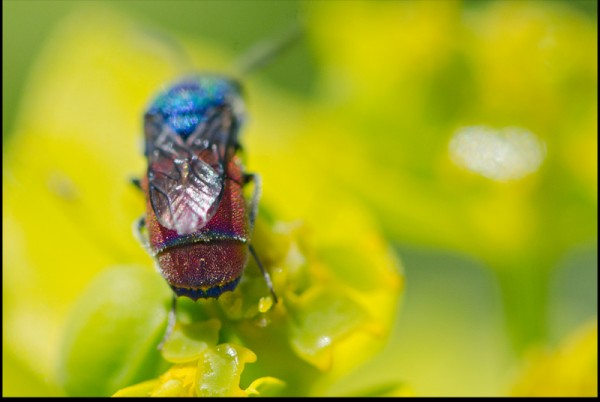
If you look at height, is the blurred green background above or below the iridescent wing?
below

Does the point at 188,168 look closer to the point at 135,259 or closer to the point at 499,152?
the point at 135,259

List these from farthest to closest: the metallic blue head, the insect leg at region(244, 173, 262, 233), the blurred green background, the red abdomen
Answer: the blurred green background
the metallic blue head
the insect leg at region(244, 173, 262, 233)
the red abdomen

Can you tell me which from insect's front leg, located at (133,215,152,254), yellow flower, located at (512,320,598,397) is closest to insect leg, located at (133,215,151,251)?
insect's front leg, located at (133,215,152,254)

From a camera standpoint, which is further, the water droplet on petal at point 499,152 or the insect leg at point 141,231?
the water droplet on petal at point 499,152

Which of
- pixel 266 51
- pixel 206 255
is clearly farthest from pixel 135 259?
pixel 266 51

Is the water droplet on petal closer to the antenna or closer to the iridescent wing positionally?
the antenna

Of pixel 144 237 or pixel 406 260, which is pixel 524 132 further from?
pixel 144 237

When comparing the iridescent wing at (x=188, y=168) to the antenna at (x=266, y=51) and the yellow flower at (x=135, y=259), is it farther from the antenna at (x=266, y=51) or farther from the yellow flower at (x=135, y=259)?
the antenna at (x=266, y=51)

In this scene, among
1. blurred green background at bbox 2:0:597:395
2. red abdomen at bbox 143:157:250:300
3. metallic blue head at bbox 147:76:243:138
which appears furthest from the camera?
blurred green background at bbox 2:0:597:395

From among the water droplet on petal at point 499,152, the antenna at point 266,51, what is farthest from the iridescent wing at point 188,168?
the water droplet on petal at point 499,152
